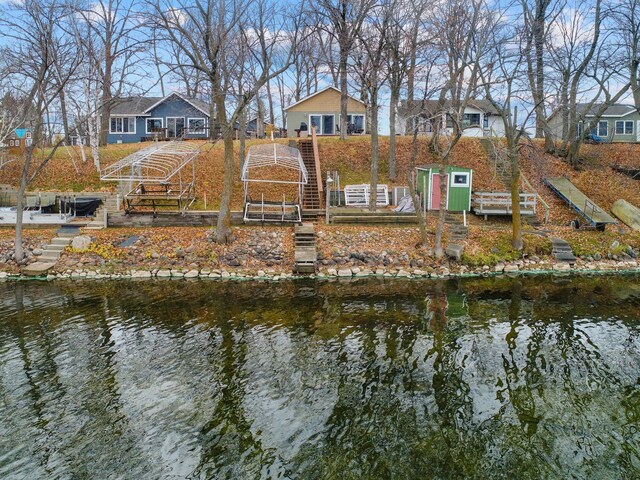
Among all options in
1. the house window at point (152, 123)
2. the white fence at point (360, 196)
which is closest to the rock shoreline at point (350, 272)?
the white fence at point (360, 196)

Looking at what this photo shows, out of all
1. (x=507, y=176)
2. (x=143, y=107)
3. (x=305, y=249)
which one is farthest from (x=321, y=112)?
(x=305, y=249)

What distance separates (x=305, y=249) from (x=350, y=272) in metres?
2.12

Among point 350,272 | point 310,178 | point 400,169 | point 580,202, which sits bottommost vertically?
point 350,272

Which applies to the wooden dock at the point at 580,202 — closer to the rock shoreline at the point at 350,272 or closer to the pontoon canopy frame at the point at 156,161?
the rock shoreline at the point at 350,272

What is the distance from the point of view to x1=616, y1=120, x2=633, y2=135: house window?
40.2 metres

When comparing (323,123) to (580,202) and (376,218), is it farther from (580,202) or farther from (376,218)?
(580,202)

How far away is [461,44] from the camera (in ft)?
71.1

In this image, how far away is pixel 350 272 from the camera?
17406mm

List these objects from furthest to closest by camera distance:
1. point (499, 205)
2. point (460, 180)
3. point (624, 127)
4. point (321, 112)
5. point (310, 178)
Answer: point (624, 127) → point (321, 112) → point (310, 178) → point (460, 180) → point (499, 205)

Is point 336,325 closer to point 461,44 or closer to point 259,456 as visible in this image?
point 259,456

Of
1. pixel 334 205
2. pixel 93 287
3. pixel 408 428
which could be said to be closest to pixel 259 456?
pixel 408 428

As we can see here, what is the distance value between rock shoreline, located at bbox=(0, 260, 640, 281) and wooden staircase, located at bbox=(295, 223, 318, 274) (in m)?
0.34

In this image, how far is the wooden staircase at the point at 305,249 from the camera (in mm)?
17203

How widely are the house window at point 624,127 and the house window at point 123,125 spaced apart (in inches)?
1663
